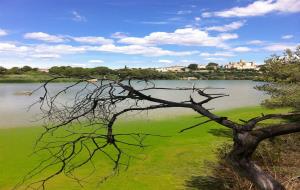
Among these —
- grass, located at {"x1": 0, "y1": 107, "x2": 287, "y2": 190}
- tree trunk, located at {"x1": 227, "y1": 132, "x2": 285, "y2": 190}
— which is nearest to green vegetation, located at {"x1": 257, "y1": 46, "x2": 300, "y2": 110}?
grass, located at {"x1": 0, "y1": 107, "x2": 287, "y2": 190}

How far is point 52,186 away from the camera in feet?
29.5

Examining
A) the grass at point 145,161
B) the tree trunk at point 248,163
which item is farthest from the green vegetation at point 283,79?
the tree trunk at point 248,163

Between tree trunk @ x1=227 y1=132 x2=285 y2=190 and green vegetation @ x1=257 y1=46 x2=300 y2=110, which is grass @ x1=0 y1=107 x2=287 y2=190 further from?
tree trunk @ x1=227 y1=132 x2=285 y2=190

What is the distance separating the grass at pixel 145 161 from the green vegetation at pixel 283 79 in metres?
2.40

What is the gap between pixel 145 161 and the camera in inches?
443

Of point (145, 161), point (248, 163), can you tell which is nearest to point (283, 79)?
point (145, 161)

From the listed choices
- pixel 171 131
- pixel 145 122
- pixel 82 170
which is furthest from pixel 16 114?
pixel 82 170

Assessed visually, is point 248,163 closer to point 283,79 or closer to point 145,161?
point 145,161

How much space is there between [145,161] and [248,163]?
894 cm

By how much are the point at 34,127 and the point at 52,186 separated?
28.9 feet

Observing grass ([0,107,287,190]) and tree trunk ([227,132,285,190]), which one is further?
grass ([0,107,287,190])

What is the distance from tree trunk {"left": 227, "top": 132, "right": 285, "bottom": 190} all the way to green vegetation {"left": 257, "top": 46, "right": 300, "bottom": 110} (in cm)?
1012

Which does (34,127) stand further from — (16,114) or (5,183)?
(5,183)

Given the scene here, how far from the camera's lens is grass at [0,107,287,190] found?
9133 millimetres
